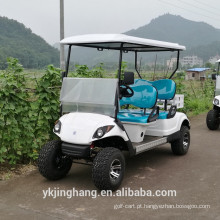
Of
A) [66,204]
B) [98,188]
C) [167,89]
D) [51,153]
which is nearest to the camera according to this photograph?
[66,204]

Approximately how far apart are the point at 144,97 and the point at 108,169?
1747 mm

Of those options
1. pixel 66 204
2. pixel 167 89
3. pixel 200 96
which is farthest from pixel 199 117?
pixel 66 204

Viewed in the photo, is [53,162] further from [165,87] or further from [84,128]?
[165,87]

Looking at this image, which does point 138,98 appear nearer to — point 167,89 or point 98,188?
point 167,89

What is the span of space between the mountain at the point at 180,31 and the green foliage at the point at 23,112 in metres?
106

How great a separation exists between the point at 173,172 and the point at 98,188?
4.57ft

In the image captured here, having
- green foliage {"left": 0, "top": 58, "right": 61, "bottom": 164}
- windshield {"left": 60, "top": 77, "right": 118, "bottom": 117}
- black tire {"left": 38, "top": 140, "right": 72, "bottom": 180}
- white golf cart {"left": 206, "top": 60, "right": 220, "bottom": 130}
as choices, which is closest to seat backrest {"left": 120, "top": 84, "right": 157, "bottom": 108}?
windshield {"left": 60, "top": 77, "right": 118, "bottom": 117}

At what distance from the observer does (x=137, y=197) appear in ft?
13.1

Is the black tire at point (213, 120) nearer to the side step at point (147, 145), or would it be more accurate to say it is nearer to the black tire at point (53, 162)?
the side step at point (147, 145)

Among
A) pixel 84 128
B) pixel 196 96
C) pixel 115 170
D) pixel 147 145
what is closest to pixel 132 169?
pixel 147 145

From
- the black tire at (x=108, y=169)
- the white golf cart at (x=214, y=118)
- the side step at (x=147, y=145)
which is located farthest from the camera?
the white golf cart at (x=214, y=118)

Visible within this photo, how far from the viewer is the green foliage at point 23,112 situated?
4688 mm

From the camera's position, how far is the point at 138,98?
5.36m

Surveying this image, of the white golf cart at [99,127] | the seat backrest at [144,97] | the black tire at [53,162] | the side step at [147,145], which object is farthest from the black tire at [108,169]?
the seat backrest at [144,97]
